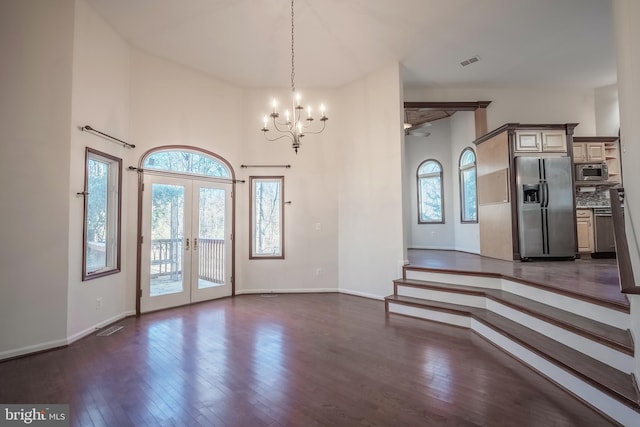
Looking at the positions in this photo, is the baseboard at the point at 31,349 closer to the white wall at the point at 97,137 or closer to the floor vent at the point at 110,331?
the white wall at the point at 97,137

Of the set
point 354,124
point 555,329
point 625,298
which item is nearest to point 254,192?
point 354,124

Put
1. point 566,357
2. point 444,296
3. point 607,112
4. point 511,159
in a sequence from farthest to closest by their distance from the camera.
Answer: point 607,112 < point 511,159 < point 444,296 < point 566,357

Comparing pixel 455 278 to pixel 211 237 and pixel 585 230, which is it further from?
Result: pixel 211 237

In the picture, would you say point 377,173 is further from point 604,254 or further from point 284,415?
point 604,254

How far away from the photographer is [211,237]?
18.2ft

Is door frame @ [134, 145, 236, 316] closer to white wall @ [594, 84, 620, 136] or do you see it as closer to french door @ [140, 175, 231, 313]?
french door @ [140, 175, 231, 313]

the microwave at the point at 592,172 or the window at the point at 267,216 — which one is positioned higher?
the microwave at the point at 592,172

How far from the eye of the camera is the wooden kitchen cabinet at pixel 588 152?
19.4 feet

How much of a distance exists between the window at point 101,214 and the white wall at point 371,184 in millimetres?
3809

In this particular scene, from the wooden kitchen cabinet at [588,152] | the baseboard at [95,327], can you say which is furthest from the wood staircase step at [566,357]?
the baseboard at [95,327]

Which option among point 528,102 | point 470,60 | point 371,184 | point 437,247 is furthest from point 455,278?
point 528,102

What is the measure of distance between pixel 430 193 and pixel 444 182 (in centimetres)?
52

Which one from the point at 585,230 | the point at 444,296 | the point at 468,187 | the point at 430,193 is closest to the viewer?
the point at 444,296

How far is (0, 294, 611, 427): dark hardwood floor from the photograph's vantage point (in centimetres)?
214
